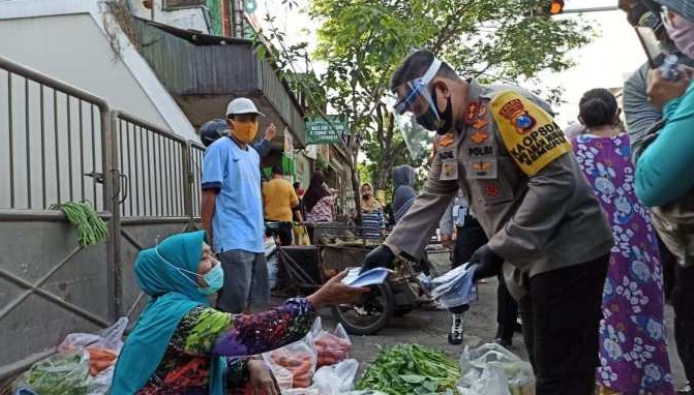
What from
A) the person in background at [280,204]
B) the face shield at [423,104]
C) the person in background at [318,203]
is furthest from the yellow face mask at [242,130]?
the person in background at [318,203]

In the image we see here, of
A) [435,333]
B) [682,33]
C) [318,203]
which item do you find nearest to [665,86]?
[682,33]

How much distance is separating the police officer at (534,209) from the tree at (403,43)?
7.36 ft

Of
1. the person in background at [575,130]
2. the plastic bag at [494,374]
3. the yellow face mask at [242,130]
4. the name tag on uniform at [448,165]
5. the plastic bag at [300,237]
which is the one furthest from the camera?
the plastic bag at [300,237]

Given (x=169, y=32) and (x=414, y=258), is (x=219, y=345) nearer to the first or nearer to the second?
(x=414, y=258)

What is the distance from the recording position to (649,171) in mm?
1527

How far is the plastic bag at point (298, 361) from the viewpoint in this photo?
150 inches

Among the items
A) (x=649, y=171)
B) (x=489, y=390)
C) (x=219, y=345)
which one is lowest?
(x=489, y=390)

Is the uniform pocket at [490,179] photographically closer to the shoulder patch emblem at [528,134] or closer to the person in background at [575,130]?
the shoulder patch emblem at [528,134]

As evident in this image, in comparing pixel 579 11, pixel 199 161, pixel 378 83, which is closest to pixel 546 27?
pixel 579 11

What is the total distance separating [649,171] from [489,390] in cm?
186

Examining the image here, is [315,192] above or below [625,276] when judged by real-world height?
above

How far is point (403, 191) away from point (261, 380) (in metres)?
4.03

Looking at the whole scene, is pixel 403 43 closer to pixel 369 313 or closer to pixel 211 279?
pixel 369 313

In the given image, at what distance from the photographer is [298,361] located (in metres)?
3.93
